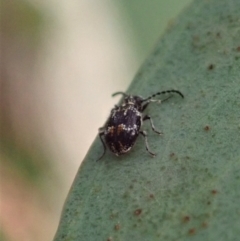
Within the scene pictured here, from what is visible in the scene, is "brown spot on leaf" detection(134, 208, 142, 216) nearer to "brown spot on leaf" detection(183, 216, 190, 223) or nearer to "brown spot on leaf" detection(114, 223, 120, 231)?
"brown spot on leaf" detection(114, 223, 120, 231)

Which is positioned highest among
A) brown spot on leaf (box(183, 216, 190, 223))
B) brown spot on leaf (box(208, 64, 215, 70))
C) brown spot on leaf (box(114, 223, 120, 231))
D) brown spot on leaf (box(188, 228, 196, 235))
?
brown spot on leaf (box(188, 228, 196, 235))

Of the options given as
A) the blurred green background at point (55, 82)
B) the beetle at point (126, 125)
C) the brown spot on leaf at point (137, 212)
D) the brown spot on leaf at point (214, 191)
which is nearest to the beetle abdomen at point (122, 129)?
the beetle at point (126, 125)

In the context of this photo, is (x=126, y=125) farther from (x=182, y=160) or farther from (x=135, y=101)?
(x=182, y=160)

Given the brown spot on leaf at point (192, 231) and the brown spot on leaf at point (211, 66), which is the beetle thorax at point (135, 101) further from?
the brown spot on leaf at point (192, 231)

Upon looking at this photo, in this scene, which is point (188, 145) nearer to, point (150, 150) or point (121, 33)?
point (150, 150)

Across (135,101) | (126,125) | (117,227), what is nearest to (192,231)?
(117,227)

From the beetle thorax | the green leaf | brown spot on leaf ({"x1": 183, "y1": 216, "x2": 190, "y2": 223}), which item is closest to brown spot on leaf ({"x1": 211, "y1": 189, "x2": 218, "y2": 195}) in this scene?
the green leaf
